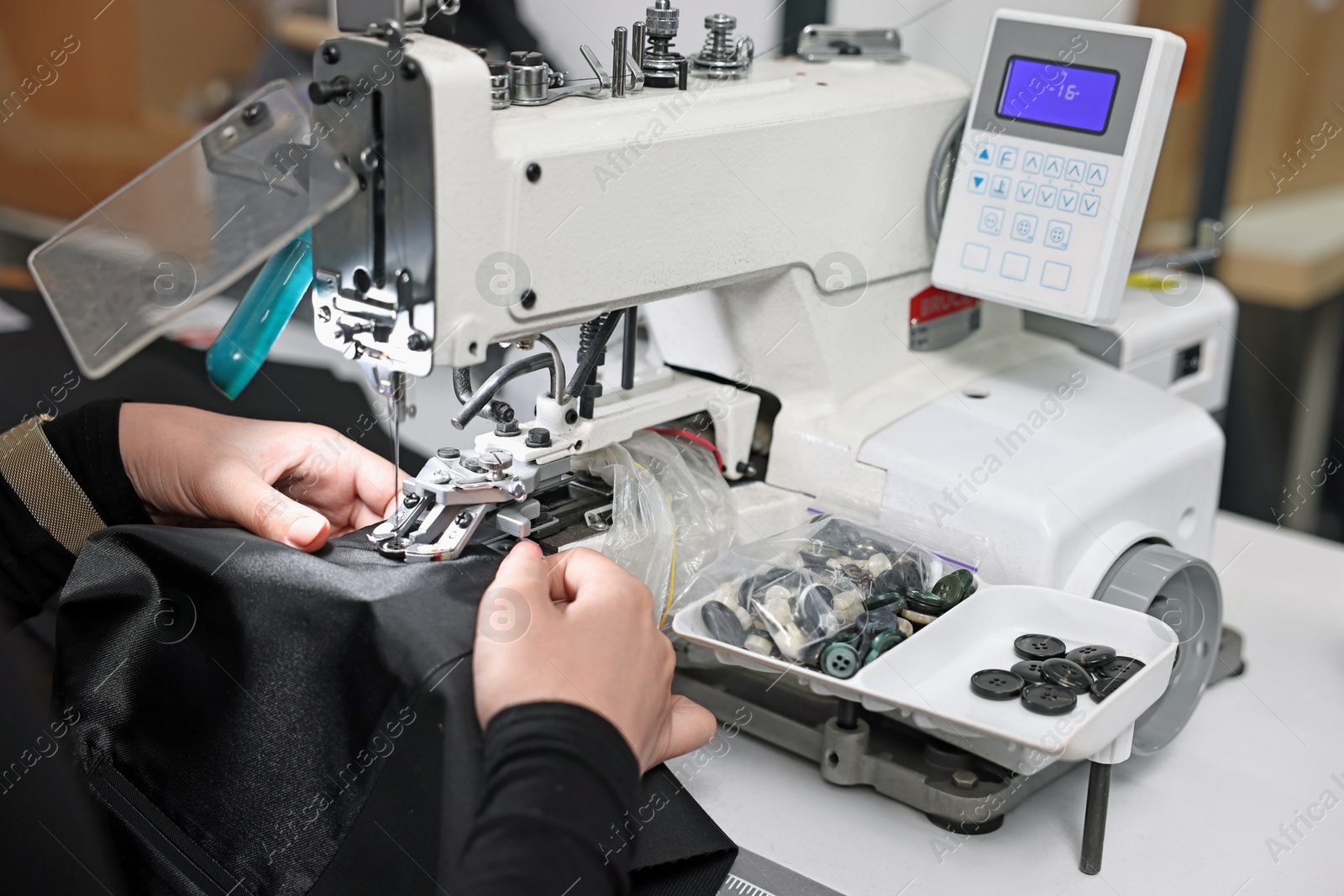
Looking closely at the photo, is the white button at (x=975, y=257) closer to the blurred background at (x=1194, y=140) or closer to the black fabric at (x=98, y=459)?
the black fabric at (x=98, y=459)

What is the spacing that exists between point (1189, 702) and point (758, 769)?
1.62ft

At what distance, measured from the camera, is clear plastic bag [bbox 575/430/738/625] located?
1212 millimetres

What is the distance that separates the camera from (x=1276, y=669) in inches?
59.5

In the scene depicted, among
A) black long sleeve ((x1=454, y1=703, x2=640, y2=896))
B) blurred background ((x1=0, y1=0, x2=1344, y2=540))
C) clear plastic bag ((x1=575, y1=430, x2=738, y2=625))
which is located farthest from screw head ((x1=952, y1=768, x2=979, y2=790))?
blurred background ((x1=0, y1=0, x2=1344, y2=540))

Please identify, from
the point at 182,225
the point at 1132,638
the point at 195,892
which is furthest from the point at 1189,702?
the point at 182,225

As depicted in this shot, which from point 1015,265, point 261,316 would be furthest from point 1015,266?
point 261,316

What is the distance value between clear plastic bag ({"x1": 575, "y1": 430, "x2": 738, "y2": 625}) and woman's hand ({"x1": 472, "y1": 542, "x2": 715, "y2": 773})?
18 cm

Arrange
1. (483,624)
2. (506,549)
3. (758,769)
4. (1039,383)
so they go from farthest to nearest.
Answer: (1039,383)
(758,769)
(506,549)
(483,624)

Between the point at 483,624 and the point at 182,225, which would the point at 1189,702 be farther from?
the point at 182,225

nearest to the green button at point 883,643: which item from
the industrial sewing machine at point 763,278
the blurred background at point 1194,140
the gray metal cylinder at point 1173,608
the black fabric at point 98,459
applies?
the industrial sewing machine at point 763,278

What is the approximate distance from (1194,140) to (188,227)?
3.21 meters

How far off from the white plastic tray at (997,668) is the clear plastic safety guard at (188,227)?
19.5 inches

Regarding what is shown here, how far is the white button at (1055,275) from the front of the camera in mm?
1325

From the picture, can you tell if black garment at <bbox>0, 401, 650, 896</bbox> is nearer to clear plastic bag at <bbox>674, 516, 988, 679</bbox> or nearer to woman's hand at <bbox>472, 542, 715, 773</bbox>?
woman's hand at <bbox>472, 542, 715, 773</bbox>
